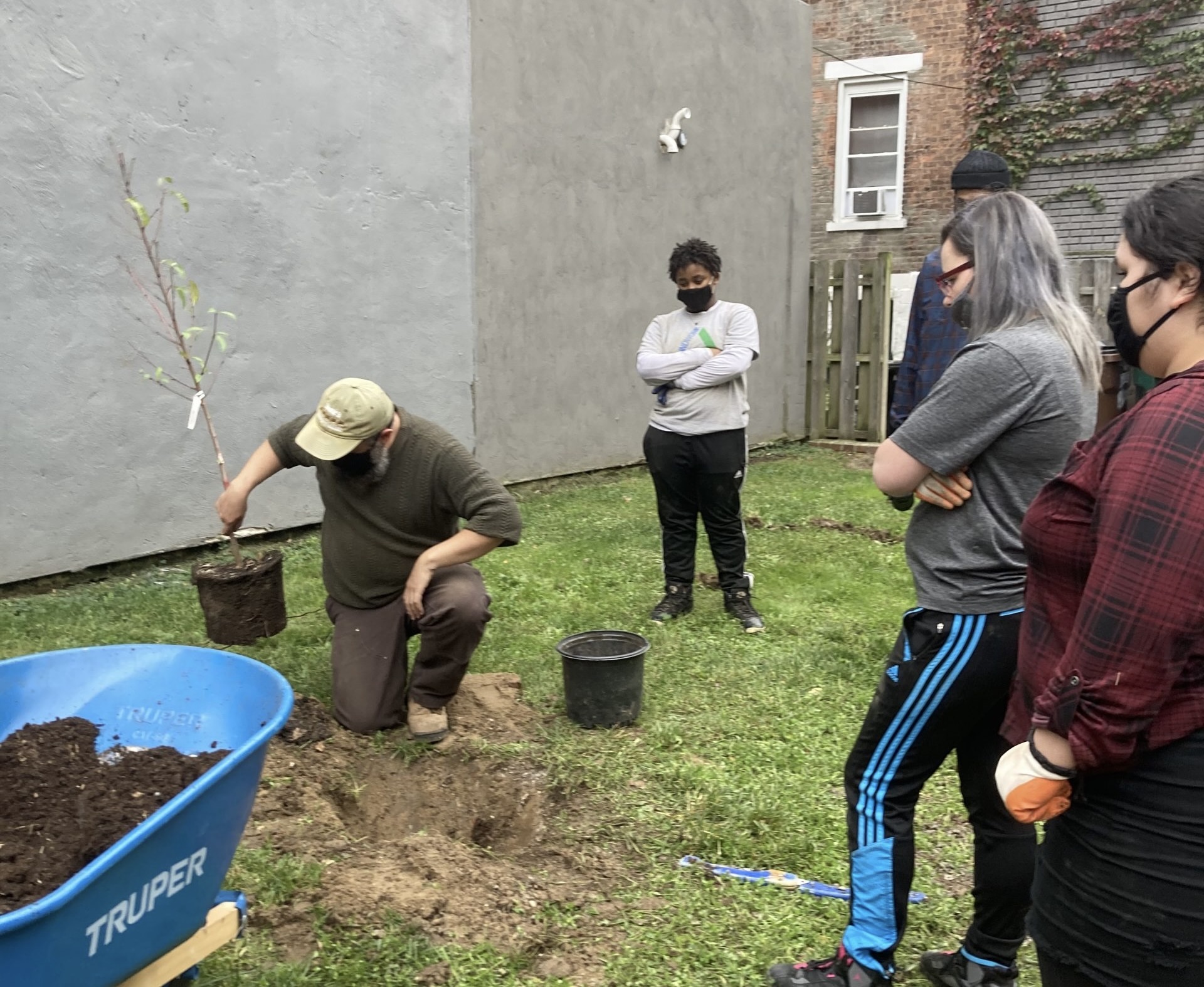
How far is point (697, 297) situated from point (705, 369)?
0.48 m

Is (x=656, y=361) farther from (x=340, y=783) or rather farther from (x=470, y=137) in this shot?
(x=470, y=137)

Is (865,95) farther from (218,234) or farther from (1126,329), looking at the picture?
(1126,329)

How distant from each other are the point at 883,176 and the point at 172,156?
12.5m

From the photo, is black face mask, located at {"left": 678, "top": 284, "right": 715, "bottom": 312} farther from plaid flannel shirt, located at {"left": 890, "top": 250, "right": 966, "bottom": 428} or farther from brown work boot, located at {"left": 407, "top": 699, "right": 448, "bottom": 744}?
brown work boot, located at {"left": 407, "top": 699, "right": 448, "bottom": 744}

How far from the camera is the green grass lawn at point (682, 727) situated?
2.78 meters

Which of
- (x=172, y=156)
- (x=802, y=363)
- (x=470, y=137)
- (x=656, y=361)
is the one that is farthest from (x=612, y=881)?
(x=802, y=363)

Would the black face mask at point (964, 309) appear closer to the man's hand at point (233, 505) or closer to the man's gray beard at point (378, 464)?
the man's gray beard at point (378, 464)

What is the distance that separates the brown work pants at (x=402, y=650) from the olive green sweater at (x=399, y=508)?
112 mm

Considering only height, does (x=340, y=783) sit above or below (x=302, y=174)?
below

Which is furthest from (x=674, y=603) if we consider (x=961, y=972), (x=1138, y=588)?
(x=1138, y=588)

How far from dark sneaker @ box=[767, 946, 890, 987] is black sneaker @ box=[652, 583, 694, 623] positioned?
2.98 metres

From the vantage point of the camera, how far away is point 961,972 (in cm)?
Answer: 260

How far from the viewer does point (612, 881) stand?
314 centimetres

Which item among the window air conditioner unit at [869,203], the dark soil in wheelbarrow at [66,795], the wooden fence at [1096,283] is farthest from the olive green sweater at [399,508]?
the window air conditioner unit at [869,203]
